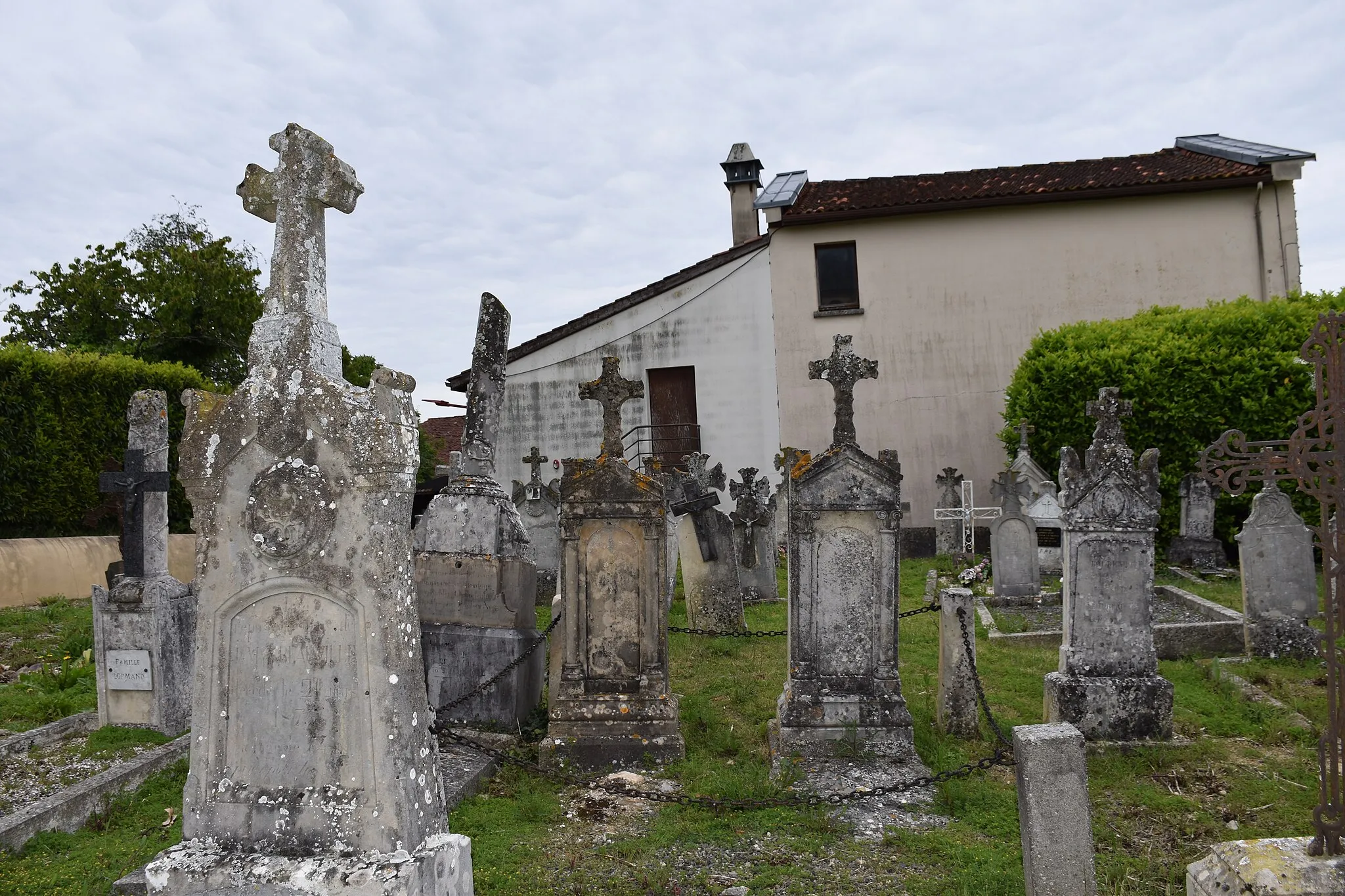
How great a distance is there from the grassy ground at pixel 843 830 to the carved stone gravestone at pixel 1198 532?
7.15 meters

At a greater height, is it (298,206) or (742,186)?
(742,186)

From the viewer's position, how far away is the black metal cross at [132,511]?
6633mm

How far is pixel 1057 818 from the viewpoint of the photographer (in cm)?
343

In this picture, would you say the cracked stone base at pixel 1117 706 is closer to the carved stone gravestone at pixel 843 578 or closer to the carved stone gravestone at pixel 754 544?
the carved stone gravestone at pixel 843 578

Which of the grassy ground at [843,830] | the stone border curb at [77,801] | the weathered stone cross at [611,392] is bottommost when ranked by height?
the grassy ground at [843,830]

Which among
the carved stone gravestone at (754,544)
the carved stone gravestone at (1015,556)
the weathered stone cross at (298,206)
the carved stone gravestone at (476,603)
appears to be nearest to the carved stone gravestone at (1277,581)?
the carved stone gravestone at (1015,556)

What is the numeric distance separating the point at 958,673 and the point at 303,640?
4570 millimetres

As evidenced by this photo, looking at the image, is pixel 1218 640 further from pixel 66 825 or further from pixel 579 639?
pixel 66 825

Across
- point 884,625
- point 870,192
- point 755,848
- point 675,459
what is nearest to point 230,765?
point 755,848

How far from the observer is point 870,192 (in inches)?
777

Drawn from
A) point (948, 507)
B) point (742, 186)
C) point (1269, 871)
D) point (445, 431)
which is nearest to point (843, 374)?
point (1269, 871)

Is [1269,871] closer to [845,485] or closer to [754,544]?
[845,485]

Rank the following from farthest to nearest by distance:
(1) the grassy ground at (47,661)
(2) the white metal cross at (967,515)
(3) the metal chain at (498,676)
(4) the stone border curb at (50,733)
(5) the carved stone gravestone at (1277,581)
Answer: (2) the white metal cross at (967,515) < (5) the carved stone gravestone at (1277,581) < (1) the grassy ground at (47,661) < (3) the metal chain at (498,676) < (4) the stone border curb at (50,733)

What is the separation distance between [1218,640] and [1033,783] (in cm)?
611
